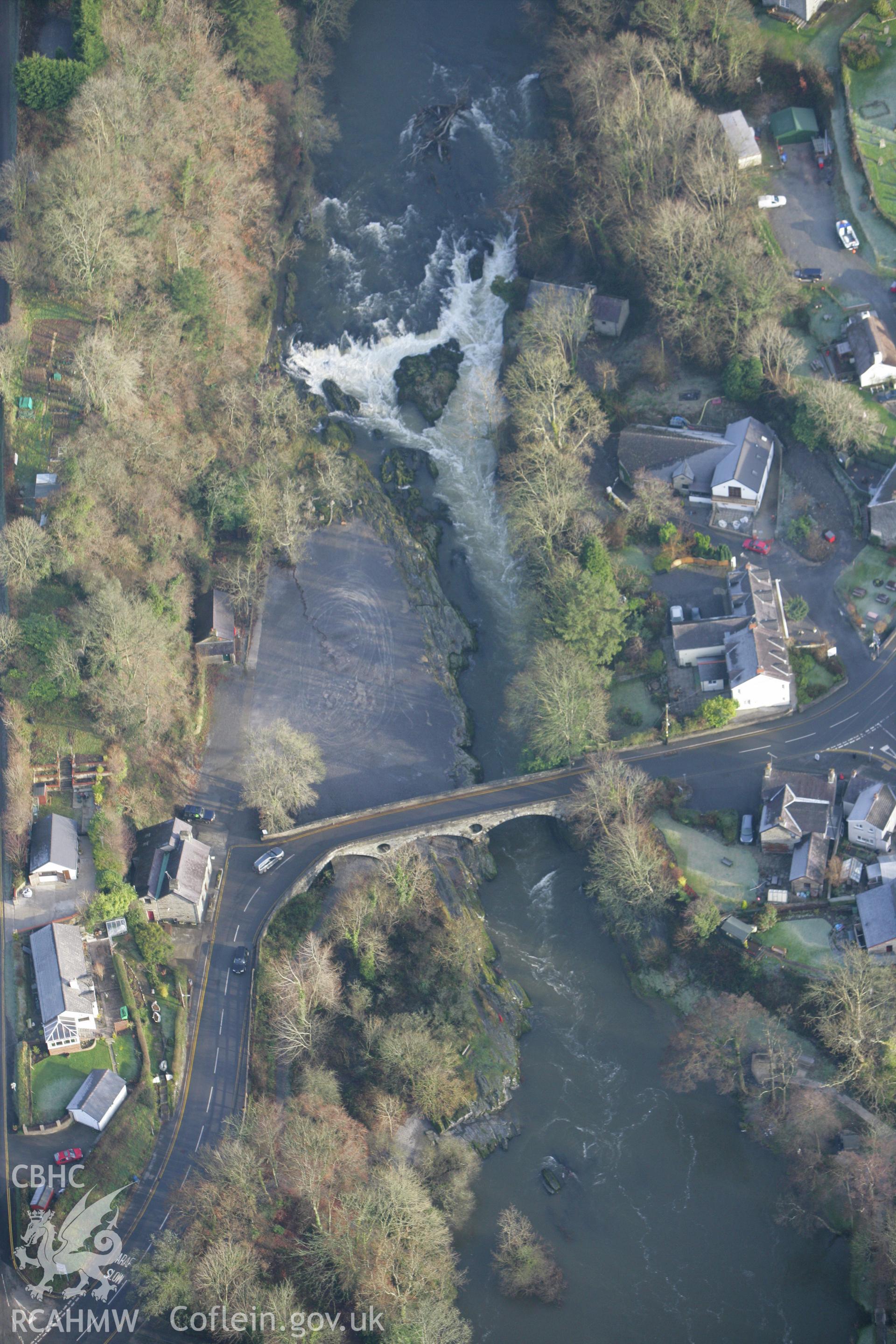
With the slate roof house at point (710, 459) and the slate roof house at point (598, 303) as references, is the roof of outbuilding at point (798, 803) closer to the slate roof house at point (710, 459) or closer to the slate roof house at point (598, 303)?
the slate roof house at point (710, 459)

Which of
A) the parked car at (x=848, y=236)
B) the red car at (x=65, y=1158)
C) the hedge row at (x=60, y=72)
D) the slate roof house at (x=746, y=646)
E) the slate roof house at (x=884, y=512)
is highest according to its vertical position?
the hedge row at (x=60, y=72)

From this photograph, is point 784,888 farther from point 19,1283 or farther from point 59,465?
point 59,465

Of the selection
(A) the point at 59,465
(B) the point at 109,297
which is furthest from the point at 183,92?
(A) the point at 59,465

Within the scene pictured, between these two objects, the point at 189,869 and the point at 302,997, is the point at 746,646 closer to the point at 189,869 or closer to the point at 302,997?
the point at 302,997

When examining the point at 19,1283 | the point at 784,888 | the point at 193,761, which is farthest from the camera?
the point at 193,761

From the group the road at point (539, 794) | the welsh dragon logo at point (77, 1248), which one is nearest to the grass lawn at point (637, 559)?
the road at point (539, 794)

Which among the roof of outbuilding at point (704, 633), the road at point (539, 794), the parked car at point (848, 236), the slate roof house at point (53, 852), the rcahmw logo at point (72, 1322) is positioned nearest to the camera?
the rcahmw logo at point (72, 1322)
